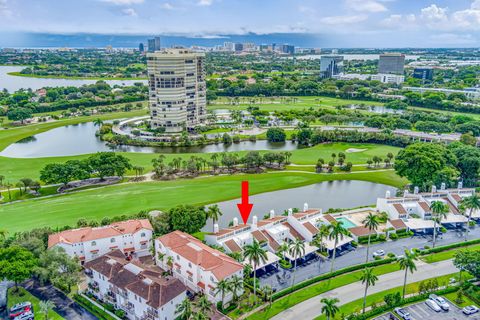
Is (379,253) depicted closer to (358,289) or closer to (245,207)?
(358,289)

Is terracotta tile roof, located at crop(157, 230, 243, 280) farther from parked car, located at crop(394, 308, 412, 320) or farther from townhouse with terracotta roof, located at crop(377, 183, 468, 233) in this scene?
townhouse with terracotta roof, located at crop(377, 183, 468, 233)

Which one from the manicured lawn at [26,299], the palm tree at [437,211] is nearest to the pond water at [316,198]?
the palm tree at [437,211]

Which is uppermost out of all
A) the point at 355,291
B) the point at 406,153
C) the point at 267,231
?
the point at 406,153

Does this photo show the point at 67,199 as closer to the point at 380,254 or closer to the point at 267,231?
the point at 267,231

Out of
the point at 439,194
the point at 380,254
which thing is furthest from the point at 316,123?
the point at 380,254

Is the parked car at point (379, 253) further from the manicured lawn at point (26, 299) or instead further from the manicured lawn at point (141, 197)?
the manicured lawn at point (26, 299)

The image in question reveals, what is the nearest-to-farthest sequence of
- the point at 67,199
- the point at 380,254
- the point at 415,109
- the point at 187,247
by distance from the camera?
1. the point at 187,247
2. the point at 380,254
3. the point at 67,199
4. the point at 415,109
